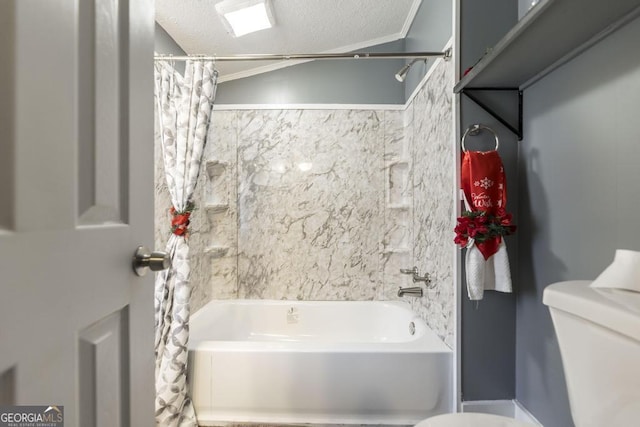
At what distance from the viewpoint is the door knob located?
64 centimetres

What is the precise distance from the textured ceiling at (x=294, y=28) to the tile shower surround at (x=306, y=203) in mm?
466

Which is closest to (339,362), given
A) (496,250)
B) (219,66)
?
(496,250)

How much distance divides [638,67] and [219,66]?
2457mm

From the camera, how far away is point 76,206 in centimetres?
49

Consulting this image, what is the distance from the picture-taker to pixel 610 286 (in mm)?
708

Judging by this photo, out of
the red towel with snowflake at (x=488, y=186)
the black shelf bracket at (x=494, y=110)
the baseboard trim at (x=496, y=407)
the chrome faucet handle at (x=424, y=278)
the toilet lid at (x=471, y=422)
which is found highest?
the black shelf bracket at (x=494, y=110)

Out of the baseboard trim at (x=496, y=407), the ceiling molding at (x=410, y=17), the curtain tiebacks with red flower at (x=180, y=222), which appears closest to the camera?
the baseboard trim at (x=496, y=407)

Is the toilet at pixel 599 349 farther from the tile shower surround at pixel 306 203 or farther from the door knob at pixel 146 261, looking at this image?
the tile shower surround at pixel 306 203

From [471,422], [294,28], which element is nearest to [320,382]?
[471,422]

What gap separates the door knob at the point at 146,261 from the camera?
0.64 metres

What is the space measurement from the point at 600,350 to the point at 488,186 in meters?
0.81

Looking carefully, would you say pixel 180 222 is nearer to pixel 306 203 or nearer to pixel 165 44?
pixel 306 203

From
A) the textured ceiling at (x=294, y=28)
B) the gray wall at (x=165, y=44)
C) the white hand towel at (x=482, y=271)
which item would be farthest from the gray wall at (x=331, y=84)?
the white hand towel at (x=482, y=271)

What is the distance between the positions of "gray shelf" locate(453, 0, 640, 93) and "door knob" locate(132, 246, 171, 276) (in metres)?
1.21
